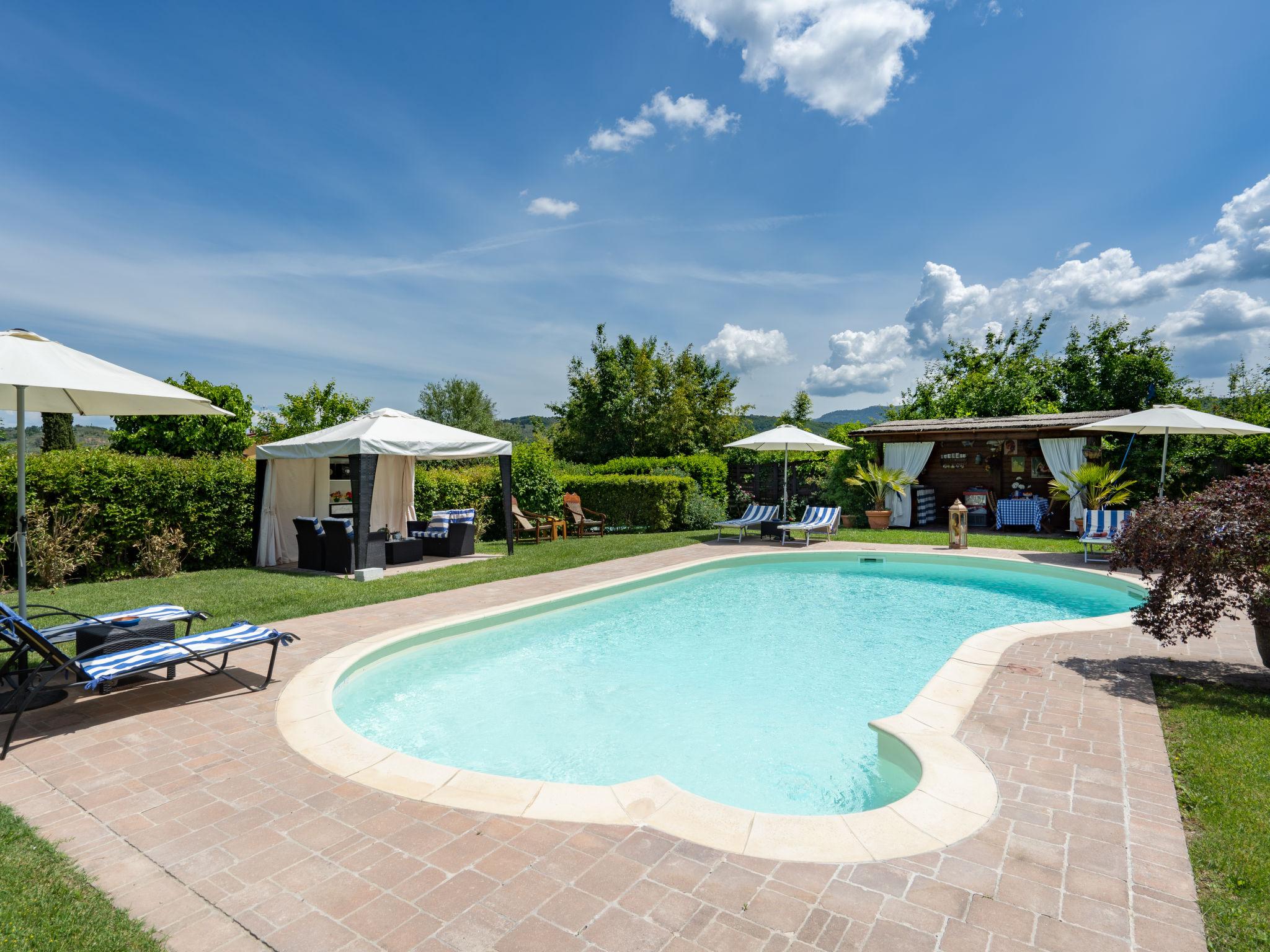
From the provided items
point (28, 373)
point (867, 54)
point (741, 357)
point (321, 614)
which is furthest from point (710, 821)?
point (741, 357)

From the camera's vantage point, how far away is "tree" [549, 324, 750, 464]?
30781 millimetres

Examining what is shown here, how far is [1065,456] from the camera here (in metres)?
14.6

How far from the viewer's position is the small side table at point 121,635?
423cm

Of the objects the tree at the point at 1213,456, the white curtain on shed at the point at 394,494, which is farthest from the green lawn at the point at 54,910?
the tree at the point at 1213,456

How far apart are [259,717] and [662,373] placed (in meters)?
29.0

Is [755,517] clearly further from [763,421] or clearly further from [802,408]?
[763,421]

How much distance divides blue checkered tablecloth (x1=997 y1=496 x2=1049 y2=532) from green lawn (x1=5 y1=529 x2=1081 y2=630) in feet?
8.30

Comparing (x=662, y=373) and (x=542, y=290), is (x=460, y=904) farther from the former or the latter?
(x=662, y=373)

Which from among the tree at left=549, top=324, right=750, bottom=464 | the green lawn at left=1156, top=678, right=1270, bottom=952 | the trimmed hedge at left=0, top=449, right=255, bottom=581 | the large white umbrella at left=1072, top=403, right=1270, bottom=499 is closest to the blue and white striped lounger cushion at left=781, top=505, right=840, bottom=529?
the large white umbrella at left=1072, top=403, right=1270, bottom=499

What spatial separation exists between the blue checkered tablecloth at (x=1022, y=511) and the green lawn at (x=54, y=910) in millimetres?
17613

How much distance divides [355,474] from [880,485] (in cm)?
1264

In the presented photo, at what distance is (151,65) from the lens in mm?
8812

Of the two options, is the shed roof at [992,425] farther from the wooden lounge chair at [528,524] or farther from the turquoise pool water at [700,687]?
the wooden lounge chair at [528,524]

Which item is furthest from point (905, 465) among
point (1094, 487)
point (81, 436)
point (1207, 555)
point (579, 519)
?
point (81, 436)
